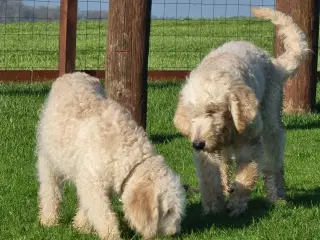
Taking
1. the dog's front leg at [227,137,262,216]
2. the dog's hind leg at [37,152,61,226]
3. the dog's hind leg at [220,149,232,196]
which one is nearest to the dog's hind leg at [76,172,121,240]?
the dog's hind leg at [37,152,61,226]

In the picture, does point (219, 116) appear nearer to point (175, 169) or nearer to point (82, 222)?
point (82, 222)

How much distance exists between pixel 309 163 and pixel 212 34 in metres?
12.7

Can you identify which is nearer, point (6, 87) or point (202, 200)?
point (202, 200)

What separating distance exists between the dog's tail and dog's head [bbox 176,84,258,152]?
157 cm

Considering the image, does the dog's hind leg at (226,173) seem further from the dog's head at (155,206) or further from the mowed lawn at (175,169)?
the dog's head at (155,206)

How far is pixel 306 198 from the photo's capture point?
7.45 meters

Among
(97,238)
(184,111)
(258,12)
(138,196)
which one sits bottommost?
(97,238)

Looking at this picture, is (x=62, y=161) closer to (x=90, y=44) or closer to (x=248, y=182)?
(x=248, y=182)

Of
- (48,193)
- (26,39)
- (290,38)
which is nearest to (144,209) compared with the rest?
(48,193)

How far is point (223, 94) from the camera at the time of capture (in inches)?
250

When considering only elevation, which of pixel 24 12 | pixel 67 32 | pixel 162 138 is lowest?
pixel 162 138

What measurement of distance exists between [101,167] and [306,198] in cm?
246

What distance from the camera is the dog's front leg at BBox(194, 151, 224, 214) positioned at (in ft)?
22.2

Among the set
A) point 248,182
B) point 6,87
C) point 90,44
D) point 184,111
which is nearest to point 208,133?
point 184,111
